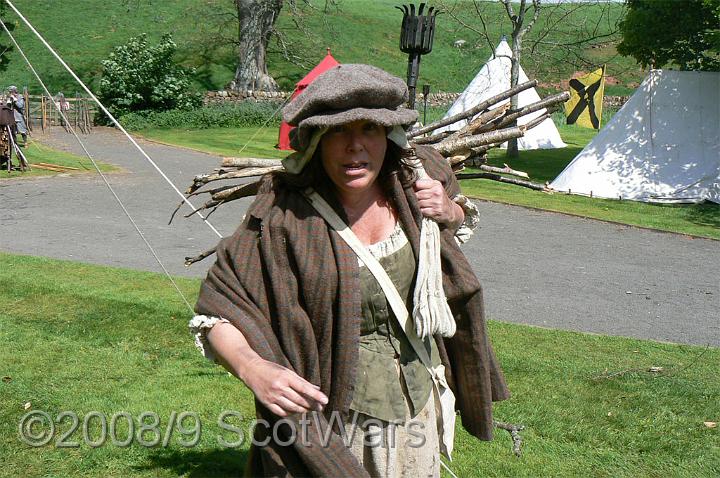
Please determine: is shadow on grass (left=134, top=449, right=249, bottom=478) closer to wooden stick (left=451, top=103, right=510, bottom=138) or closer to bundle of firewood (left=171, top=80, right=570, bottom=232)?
bundle of firewood (left=171, top=80, right=570, bottom=232)

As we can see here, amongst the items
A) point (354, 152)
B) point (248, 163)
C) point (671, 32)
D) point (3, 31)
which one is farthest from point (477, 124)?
point (3, 31)

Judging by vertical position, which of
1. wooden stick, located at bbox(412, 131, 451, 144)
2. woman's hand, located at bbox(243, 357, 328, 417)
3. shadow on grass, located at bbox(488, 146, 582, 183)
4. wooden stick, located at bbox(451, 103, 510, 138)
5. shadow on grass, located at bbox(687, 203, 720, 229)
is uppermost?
wooden stick, located at bbox(451, 103, 510, 138)

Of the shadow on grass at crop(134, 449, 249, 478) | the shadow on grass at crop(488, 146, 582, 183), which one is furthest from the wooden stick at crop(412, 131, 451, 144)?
the shadow on grass at crop(488, 146, 582, 183)

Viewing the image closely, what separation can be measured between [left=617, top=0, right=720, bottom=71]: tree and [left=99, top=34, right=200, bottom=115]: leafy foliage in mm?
19301

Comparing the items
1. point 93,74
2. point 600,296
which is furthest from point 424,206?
point 93,74

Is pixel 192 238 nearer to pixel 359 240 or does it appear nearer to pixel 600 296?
pixel 600 296

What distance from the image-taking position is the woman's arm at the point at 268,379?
6.97 ft

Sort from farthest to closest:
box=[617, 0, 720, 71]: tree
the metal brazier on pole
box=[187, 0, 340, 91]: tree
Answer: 1. box=[187, 0, 340, 91]: tree
2. box=[617, 0, 720, 71]: tree
3. the metal brazier on pole

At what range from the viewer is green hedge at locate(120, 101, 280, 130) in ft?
101

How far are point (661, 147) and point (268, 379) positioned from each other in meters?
16.0

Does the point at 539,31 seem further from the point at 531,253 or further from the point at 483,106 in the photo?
the point at 483,106

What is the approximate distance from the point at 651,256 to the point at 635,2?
28.3ft

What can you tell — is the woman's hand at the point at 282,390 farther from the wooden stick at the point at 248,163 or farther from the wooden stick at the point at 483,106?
the wooden stick at the point at 483,106

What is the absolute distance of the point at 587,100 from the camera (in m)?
18.3
